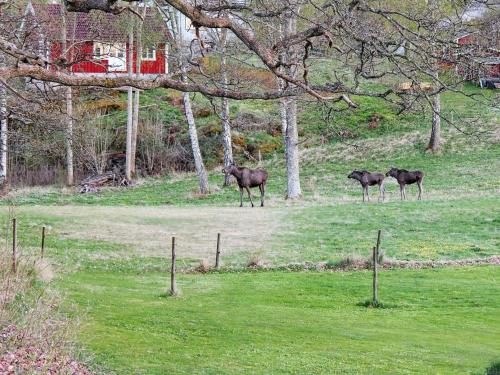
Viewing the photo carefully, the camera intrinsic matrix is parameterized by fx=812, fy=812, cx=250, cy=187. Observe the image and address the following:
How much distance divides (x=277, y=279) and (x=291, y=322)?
4603 mm

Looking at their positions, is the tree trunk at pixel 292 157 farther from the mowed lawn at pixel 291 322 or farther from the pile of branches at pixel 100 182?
the mowed lawn at pixel 291 322

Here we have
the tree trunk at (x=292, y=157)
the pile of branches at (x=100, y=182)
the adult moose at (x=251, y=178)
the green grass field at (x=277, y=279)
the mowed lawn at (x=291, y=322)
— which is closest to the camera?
the mowed lawn at (x=291, y=322)

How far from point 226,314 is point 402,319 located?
133 inches

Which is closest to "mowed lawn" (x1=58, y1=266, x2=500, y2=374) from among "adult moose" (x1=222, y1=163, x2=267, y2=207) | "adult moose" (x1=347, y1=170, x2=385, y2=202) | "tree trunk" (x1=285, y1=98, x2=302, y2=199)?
"adult moose" (x1=222, y1=163, x2=267, y2=207)

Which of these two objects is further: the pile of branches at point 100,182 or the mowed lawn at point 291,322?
the pile of branches at point 100,182

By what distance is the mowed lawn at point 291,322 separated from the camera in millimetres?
11984

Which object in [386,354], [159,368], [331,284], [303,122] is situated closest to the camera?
[159,368]

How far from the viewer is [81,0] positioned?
8.70 metres

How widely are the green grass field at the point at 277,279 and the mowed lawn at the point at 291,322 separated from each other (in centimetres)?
4

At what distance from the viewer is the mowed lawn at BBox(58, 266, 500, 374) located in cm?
1198

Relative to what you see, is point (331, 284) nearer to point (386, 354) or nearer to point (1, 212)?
point (386, 354)

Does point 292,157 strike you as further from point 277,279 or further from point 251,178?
point 277,279

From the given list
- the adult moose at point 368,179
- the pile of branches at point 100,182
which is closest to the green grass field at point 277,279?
the adult moose at point 368,179

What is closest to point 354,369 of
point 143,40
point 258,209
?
point 258,209
